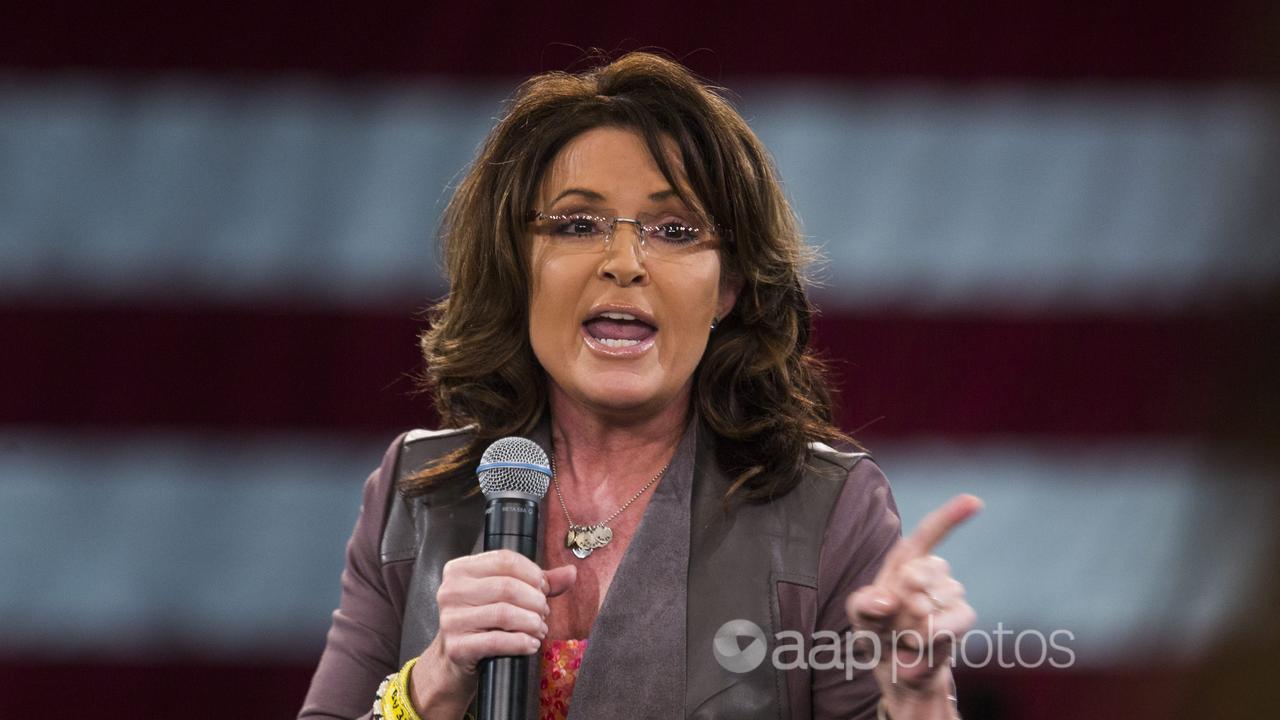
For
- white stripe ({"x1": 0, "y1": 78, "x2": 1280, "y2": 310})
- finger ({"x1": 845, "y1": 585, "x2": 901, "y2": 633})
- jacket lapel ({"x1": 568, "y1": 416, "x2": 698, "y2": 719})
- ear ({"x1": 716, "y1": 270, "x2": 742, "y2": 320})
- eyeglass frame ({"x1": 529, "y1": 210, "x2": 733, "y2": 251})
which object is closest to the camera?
finger ({"x1": 845, "y1": 585, "x2": 901, "y2": 633})

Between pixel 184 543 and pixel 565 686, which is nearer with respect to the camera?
pixel 565 686

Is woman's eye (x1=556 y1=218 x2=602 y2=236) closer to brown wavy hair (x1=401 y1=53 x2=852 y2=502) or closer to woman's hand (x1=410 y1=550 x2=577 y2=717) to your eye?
brown wavy hair (x1=401 y1=53 x2=852 y2=502)

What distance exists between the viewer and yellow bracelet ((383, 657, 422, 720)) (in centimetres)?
125

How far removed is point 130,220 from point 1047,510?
74.8 inches

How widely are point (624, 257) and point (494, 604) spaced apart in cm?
45

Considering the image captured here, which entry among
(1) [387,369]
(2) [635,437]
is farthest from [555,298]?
(1) [387,369]

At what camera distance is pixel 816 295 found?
2.57 metres

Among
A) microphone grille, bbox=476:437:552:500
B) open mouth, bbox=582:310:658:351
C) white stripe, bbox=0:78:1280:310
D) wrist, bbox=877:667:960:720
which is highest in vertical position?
white stripe, bbox=0:78:1280:310

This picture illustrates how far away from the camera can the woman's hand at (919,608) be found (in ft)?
3.48

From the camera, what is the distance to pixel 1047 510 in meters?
2.49

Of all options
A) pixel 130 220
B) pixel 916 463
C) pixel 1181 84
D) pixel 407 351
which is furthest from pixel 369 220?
pixel 1181 84

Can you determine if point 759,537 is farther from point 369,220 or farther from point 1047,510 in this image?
point 369,220

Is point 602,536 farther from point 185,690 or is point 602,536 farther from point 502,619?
point 185,690

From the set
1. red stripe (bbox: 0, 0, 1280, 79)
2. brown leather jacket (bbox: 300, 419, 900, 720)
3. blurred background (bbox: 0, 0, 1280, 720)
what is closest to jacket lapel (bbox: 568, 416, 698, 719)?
brown leather jacket (bbox: 300, 419, 900, 720)
